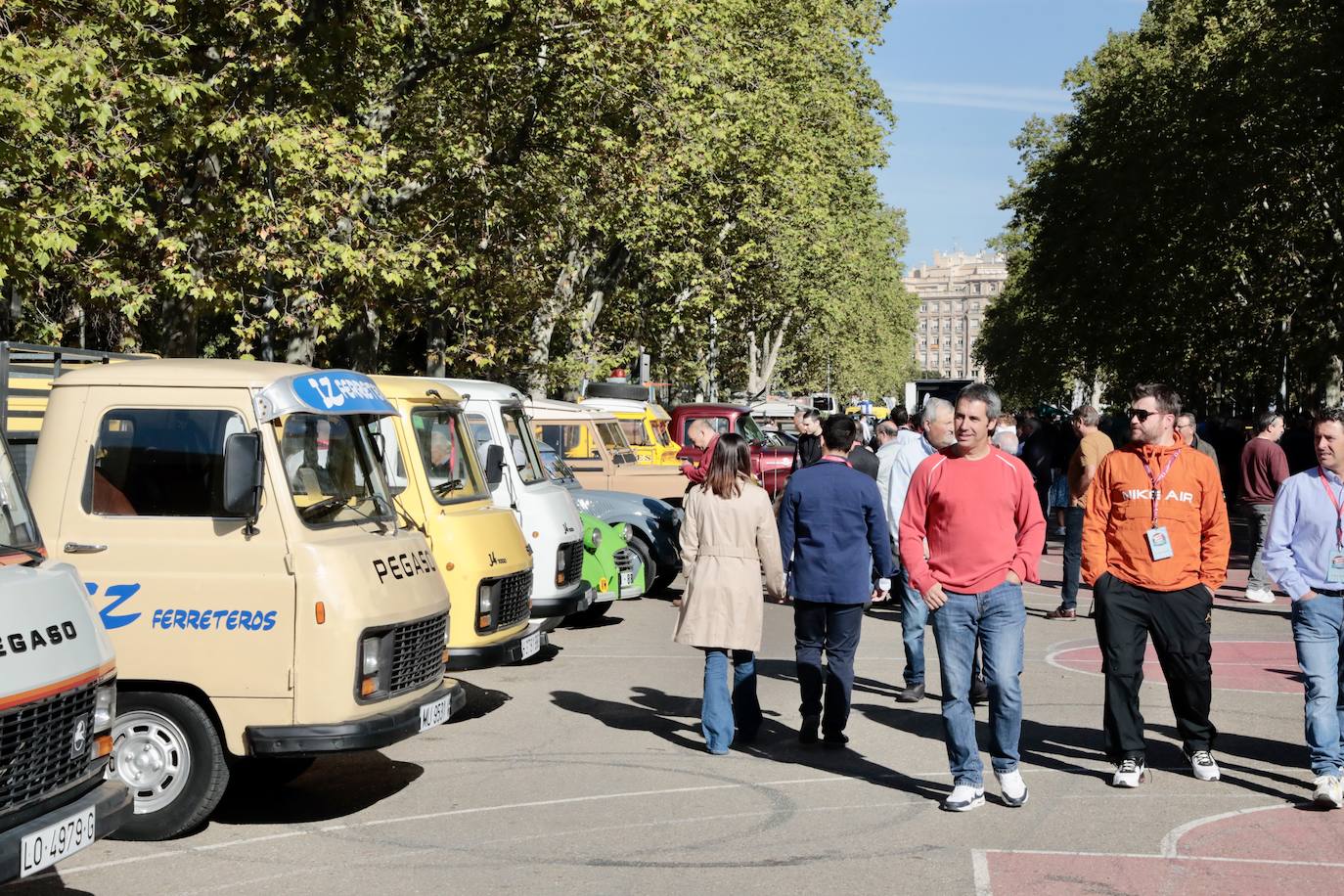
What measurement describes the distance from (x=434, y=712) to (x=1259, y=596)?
11765 millimetres

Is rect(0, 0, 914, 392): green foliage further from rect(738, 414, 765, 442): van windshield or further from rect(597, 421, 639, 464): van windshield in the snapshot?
rect(738, 414, 765, 442): van windshield

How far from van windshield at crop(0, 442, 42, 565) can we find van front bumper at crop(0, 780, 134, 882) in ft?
2.95

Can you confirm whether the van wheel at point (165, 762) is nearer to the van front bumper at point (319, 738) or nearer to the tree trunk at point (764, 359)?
the van front bumper at point (319, 738)

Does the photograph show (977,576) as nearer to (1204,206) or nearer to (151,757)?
(151,757)

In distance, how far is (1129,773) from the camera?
8.76 metres

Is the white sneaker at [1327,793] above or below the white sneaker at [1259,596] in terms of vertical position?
above

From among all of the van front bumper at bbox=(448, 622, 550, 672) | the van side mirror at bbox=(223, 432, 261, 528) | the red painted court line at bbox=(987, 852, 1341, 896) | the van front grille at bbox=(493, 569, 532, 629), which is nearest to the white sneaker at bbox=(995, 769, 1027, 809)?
the red painted court line at bbox=(987, 852, 1341, 896)

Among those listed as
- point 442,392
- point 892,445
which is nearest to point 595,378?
point 892,445

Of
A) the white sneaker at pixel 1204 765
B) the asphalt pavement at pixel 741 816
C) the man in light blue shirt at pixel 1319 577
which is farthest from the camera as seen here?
the white sneaker at pixel 1204 765

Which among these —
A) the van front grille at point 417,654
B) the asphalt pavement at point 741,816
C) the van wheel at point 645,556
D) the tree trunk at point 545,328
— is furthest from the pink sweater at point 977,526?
the tree trunk at point 545,328

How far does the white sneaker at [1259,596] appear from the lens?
17.7 m

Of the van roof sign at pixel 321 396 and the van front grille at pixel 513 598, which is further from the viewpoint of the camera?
the van front grille at pixel 513 598

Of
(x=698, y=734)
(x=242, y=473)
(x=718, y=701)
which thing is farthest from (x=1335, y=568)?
(x=242, y=473)

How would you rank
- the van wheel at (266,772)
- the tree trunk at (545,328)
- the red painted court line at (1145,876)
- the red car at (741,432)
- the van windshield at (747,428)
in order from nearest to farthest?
the red painted court line at (1145,876) < the van wheel at (266,772) < the red car at (741,432) < the van windshield at (747,428) < the tree trunk at (545,328)
